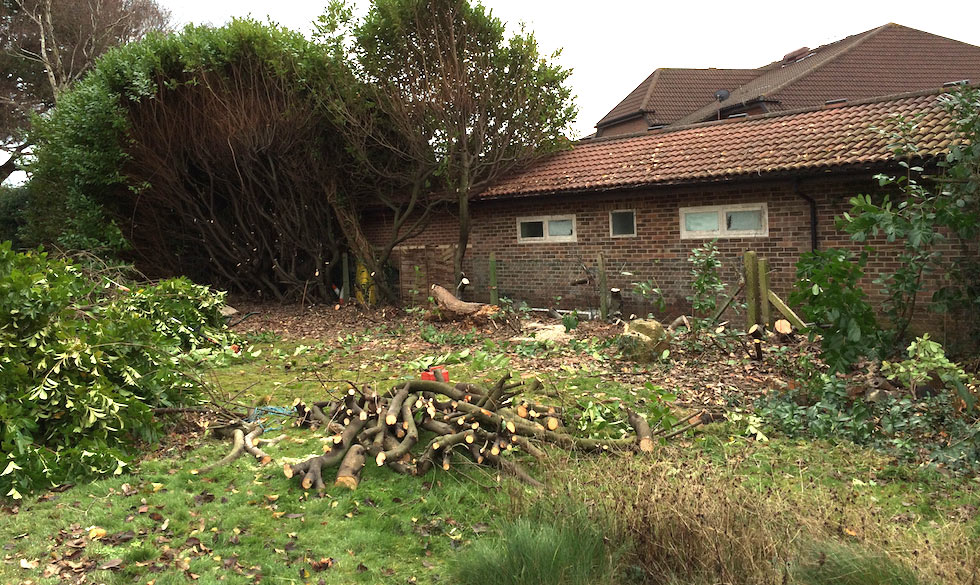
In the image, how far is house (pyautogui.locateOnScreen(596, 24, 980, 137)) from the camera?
2552 centimetres

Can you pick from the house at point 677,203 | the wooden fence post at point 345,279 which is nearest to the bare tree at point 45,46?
the wooden fence post at point 345,279

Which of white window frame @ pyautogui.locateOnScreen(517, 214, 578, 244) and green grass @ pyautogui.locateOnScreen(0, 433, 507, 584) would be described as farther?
white window frame @ pyautogui.locateOnScreen(517, 214, 578, 244)

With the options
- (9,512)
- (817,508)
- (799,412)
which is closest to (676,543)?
(817,508)

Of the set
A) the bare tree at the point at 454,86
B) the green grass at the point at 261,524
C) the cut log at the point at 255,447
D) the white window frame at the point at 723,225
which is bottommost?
the green grass at the point at 261,524

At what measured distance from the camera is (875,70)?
26375 mm

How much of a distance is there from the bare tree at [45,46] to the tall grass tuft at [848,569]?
28171mm

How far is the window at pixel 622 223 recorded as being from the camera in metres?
15.4

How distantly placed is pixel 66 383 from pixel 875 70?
27.6 m

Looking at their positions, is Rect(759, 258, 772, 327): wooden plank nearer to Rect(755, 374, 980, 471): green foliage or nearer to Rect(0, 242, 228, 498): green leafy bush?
Rect(755, 374, 980, 471): green foliage

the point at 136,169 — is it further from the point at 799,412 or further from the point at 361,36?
the point at 799,412

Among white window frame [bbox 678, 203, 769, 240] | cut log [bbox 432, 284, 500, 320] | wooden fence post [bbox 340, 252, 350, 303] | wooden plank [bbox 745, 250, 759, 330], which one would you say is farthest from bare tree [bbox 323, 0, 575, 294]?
wooden plank [bbox 745, 250, 759, 330]

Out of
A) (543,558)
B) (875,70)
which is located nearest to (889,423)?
(543,558)

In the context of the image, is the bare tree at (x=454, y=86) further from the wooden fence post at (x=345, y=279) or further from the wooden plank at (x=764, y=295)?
the wooden plank at (x=764, y=295)

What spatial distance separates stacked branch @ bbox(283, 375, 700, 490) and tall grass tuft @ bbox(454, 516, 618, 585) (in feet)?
3.23
